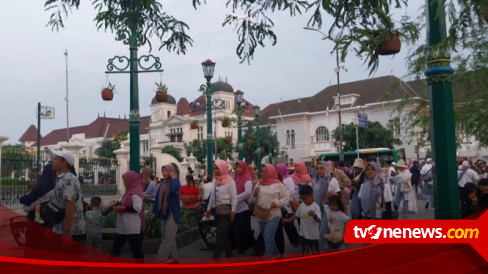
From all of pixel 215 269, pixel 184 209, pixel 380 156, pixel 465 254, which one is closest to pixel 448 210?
pixel 465 254

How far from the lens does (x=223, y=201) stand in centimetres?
714

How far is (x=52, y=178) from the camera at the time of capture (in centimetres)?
516

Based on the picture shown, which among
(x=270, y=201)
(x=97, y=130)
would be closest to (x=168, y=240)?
(x=270, y=201)

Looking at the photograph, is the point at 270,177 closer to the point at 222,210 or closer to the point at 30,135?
the point at 222,210

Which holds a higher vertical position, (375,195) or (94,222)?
(375,195)

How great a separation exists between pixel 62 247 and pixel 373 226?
2.90 metres

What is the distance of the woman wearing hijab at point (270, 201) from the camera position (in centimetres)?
690

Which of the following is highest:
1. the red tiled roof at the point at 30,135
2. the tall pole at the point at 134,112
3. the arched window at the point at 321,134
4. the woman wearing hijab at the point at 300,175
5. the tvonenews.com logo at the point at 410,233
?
the red tiled roof at the point at 30,135

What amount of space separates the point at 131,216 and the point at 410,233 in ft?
13.1

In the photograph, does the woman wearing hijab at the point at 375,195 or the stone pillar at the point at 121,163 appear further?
the stone pillar at the point at 121,163

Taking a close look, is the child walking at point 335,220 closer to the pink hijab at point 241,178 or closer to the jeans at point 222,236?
the jeans at point 222,236

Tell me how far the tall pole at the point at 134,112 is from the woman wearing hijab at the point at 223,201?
85.5 inches

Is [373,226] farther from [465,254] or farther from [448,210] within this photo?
[448,210]

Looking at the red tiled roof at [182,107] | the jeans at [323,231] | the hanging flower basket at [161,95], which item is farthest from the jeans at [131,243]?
the red tiled roof at [182,107]
